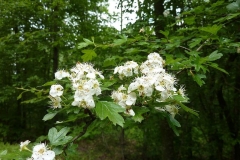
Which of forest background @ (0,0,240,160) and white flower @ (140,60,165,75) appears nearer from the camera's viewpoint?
white flower @ (140,60,165,75)

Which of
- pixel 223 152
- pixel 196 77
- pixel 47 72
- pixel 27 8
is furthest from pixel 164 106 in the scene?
pixel 47 72

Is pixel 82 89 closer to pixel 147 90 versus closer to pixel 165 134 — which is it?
pixel 147 90

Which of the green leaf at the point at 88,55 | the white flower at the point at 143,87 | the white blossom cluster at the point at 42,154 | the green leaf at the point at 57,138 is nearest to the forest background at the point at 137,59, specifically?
the green leaf at the point at 88,55

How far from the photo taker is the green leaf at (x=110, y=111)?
1188mm

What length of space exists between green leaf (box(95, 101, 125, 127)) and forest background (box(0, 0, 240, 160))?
645 millimetres

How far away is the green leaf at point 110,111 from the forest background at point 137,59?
645 mm

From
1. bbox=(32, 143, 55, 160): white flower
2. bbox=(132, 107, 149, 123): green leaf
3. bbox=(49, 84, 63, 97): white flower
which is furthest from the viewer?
bbox=(49, 84, 63, 97): white flower

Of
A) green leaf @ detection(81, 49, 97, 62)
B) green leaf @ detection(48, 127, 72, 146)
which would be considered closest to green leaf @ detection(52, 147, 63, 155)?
green leaf @ detection(48, 127, 72, 146)

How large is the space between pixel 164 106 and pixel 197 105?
447 cm

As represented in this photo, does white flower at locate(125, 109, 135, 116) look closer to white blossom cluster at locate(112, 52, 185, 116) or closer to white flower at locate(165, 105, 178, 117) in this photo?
white blossom cluster at locate(112, 52, 185, 116)

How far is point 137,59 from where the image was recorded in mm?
2463

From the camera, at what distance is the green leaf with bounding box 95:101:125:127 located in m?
1.19

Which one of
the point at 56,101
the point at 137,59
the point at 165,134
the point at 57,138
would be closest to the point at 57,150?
the point at 57,138

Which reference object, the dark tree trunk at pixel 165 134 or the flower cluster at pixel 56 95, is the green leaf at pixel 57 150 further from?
the dark tree trunk at pixel 165 134
